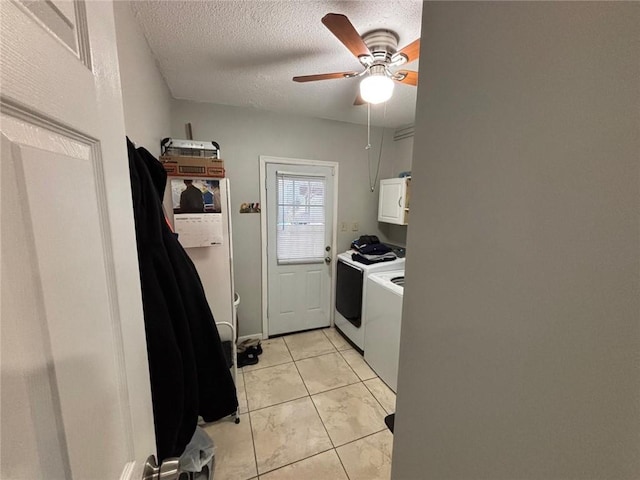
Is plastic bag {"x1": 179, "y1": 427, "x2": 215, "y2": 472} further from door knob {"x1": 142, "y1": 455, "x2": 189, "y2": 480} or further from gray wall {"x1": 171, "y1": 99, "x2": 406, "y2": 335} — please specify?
gray wall {"x1": 171, "y1": 99, "x2": 406, "y2": 335}

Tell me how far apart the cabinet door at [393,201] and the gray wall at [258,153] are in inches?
7.9

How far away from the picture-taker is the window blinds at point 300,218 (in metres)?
2.70

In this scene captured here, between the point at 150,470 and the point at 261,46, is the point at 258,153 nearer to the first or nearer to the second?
the point at 261,46

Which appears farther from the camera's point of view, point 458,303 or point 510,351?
point 458,303

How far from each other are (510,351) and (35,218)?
717 mm

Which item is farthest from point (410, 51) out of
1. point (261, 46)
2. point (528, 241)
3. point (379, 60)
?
point (528, 241)

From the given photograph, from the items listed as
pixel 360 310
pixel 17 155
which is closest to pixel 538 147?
pixel 17 155

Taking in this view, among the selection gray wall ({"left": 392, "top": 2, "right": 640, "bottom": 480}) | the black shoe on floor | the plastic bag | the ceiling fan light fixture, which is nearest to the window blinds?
the black shoe on floor

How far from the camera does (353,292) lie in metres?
2.59

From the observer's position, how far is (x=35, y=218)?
30 centimetres

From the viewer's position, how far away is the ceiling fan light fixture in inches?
57.0

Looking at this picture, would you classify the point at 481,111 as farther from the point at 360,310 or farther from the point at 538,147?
the point at 360,310

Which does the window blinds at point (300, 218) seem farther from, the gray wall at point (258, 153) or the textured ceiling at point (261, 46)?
the textured ceiling at point (261, 46)

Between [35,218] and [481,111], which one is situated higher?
[481,111]
